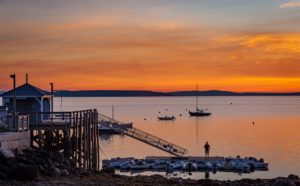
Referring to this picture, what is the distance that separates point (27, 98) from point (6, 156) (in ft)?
58.8

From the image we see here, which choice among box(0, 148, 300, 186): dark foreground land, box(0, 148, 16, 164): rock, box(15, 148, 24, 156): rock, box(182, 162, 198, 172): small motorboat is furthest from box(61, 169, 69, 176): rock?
box(182, 162, 198, 172): small motorboat

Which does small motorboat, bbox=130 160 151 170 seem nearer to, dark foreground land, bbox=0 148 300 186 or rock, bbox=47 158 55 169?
dark foreground land, bbox=0 148 300 186

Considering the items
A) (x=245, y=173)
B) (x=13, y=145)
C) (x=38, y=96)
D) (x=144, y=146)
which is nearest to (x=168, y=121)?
(x=144, y=146)

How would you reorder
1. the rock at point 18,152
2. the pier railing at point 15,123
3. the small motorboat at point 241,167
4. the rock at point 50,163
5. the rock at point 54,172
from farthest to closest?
the small motorboat at point 241,167 < the pier railing at point 15,123 < the rock at point 18,152 < the rock at point 50,163 < the rock at point 54,172

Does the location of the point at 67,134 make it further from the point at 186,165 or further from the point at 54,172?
the point at 186,165

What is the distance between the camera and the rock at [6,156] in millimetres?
25531

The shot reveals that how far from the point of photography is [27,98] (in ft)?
142

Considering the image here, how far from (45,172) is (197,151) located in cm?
5166

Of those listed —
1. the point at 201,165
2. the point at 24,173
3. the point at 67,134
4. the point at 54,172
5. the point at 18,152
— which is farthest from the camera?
the point at 201,165

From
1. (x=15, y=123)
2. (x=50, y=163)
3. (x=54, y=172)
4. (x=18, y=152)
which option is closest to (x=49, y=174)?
(x=54, y=172)

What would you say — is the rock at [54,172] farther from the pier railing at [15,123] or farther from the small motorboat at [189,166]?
the small motorboat at [189,166]

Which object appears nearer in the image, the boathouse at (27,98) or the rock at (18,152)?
the rock at (18,152)

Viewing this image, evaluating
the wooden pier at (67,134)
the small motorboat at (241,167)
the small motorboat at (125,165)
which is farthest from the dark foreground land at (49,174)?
the small motorboat at (241,167)

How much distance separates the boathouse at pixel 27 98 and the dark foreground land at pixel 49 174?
523 inches
